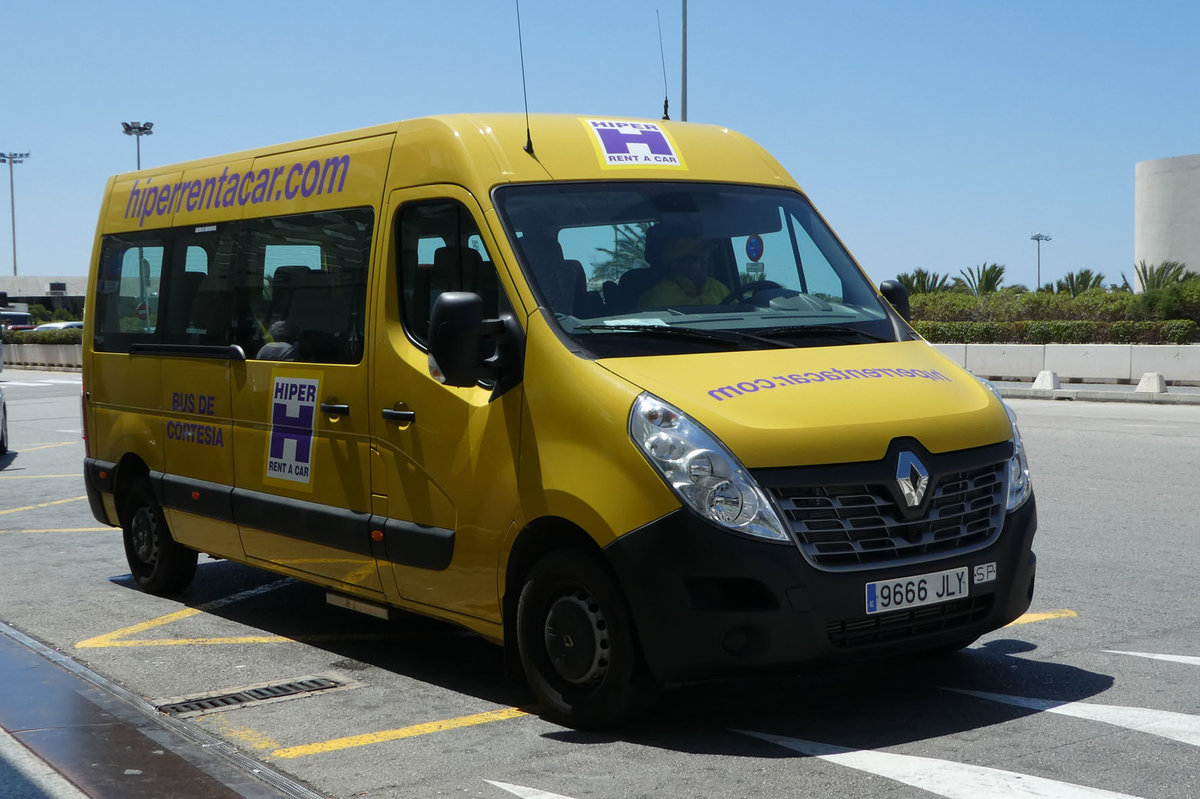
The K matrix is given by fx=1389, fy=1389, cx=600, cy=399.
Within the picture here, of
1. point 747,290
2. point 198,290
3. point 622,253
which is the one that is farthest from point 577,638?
point 198,290

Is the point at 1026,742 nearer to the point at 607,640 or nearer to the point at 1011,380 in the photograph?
the point at 607,640

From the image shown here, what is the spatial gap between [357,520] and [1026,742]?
3065 millimetres

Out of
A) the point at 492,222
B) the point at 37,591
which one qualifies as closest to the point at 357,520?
the point at 492,222

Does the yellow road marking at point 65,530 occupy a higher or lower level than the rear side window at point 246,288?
lower

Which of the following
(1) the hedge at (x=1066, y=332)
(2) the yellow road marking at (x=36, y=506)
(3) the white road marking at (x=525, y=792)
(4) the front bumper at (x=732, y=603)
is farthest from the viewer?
(1) the hedge at (x=1066, y=332)

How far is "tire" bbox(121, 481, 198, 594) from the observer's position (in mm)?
8352

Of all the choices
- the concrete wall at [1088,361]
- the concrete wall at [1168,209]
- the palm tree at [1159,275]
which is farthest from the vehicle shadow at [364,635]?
the concrete wall at [1168,209]

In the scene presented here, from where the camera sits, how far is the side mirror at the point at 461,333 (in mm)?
5227

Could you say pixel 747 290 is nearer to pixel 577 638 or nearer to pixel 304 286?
pixel 577 638

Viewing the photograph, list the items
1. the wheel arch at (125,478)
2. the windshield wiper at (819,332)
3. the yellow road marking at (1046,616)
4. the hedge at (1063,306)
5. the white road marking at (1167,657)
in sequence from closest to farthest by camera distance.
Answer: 1. the windshield wiper at (819,332)
2. the white road marking at (1167,657)
3. the yellow road marking at (1046,616)
4. the wheel arch at (125,478)
5. the hedge at (1063,306)

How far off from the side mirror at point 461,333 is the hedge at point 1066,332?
33.3 meters

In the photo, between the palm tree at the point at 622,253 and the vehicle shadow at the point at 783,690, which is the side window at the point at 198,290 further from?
the palm tree at the point at 622,253

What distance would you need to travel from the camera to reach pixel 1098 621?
6.84 m

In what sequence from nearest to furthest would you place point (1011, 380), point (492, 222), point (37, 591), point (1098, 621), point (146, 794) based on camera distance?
point (146, 794) → point (492, 222) → point (1098, 621) → point (37, 591) → point (1011, 380)
